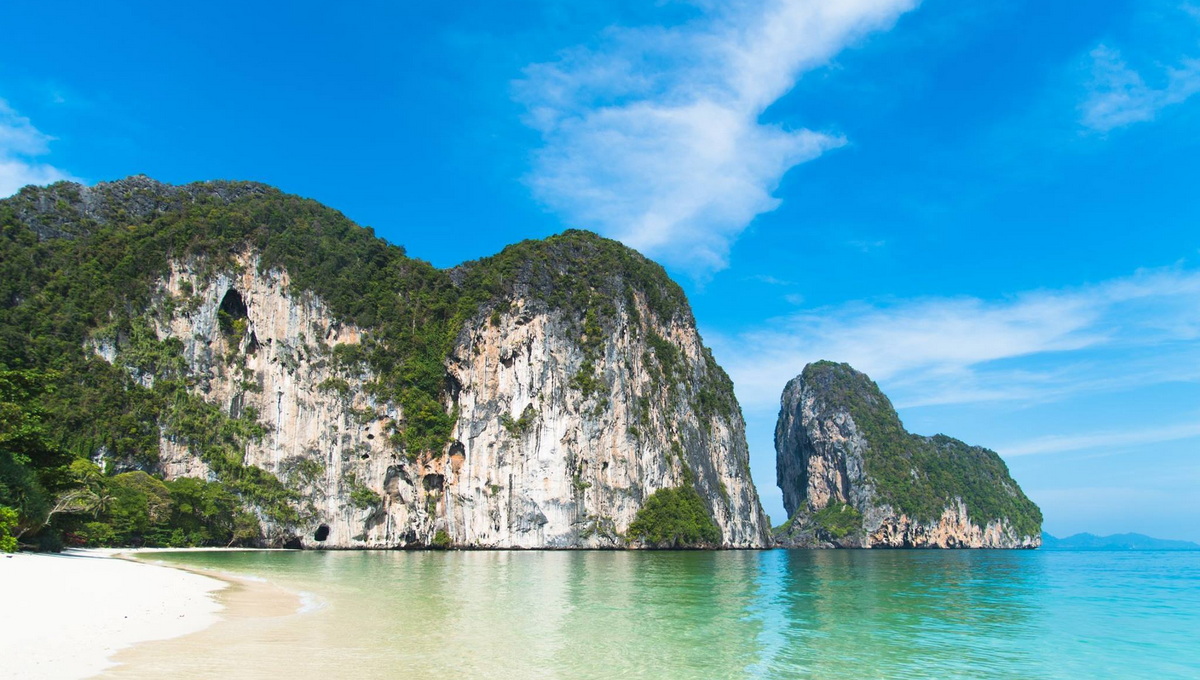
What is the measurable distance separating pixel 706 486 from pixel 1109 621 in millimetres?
54729

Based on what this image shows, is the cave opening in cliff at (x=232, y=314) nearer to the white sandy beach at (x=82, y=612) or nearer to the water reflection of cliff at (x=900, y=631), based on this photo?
the white sandy beach at (x=82, y=612)

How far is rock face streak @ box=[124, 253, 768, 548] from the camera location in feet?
197

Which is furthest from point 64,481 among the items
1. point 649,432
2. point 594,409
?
point 649,432

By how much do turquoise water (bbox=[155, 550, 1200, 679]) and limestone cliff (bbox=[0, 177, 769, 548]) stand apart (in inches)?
1286

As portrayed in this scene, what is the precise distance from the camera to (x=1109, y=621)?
1950 cm

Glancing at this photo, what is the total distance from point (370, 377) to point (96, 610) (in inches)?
2095

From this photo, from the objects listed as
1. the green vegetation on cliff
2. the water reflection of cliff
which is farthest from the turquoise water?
the green vegetation on cliff

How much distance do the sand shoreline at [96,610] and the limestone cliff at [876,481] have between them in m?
103

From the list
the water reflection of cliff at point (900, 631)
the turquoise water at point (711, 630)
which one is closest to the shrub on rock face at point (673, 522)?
the water reflection of cliff at point (900, 631)

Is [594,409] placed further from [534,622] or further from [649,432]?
[534,622]

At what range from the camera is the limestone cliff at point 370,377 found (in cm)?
5897

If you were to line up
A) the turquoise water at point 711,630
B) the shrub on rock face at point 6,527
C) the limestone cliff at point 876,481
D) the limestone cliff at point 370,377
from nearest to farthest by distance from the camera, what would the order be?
the turquoise water at point 711,630 < the shrub on rock face at point 6,527 < the limestone cliff at point 370,377 < the limestone cliff at point 876,481

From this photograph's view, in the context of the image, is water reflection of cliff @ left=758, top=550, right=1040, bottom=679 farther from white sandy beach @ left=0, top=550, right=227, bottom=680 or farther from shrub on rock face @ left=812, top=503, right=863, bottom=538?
shrub on rock face @ left=812, top=503, right=863, bottom=538

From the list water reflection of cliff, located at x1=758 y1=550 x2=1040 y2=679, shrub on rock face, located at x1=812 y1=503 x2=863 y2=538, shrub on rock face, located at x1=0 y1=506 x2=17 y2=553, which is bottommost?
shrub on rock face, located at x1=812 y1=503 x2=863 y2=538
